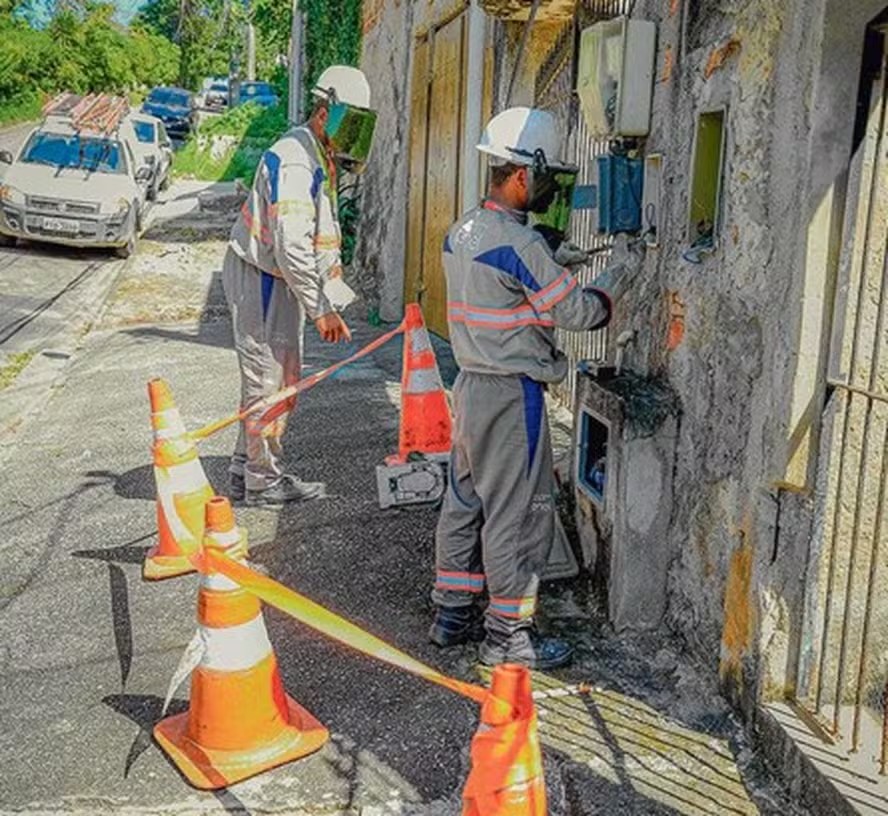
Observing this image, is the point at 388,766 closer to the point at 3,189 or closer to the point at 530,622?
the point at 530,622

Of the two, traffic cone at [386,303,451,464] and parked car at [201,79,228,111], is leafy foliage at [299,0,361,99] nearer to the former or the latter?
traffic cone at [386,303,451,464]

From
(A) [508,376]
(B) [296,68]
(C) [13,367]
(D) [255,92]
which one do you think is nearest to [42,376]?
(C) [13,367]

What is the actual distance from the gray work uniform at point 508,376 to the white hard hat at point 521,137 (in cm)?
20

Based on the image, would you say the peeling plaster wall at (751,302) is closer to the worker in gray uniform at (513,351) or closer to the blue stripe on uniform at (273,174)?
the worker in gray uniform at (513,351)

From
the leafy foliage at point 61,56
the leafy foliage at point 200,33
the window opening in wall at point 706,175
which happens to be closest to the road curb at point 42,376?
the window opening in wall at point 706,175

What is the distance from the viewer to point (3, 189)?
1454cm

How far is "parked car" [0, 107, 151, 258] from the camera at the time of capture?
1449 centimetres

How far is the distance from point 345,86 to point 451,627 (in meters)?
2.83

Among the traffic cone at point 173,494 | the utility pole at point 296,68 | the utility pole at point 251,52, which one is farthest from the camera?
the utility pole at point 251,52

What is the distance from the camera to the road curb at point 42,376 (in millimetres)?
7319

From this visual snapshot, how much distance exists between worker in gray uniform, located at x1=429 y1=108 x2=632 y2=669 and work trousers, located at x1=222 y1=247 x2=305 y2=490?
172cm

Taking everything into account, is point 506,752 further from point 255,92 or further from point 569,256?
point 255,92

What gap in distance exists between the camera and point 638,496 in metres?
3.83

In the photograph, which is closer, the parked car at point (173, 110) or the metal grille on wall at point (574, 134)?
the metal grille on wall at point (574, 134)
